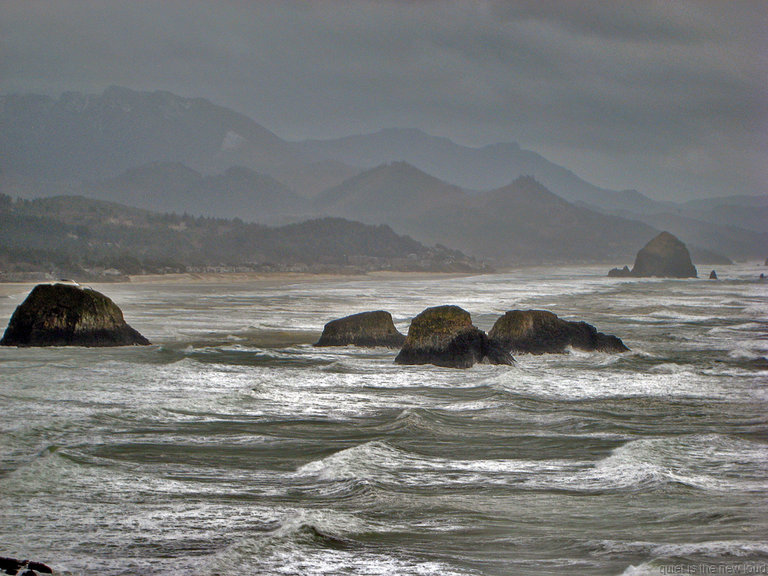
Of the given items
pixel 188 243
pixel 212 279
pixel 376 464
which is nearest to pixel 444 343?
pixel 376 464

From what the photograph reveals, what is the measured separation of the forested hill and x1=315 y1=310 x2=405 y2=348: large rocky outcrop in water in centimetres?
5836

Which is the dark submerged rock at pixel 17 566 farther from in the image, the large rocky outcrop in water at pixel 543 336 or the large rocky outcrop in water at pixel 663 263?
the large rocky outcrop in water at pixel 663 263

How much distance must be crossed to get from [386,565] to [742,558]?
3.25 m

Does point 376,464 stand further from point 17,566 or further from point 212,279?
point 212,279

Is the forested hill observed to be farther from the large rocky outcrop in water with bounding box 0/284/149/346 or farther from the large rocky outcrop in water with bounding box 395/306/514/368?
the large rocky outcrop in water with bounding box 395/306/514/368

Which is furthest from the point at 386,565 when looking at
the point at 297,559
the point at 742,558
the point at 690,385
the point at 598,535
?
the point at 690,385

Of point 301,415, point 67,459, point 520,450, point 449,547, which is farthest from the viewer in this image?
point 301,415

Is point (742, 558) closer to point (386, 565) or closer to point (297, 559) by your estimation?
point (386, 565)

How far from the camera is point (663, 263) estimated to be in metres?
115

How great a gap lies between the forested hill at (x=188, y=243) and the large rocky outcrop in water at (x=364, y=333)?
191ft

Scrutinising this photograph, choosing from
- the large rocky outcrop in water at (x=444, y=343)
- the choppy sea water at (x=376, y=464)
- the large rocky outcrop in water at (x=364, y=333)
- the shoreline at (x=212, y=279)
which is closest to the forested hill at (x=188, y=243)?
the shoreline at (x=212, y=279)

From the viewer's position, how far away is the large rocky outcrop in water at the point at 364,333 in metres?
27.0

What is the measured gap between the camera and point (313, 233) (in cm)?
15350

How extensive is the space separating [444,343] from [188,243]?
120 metres
